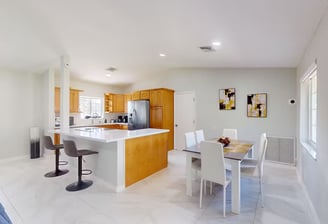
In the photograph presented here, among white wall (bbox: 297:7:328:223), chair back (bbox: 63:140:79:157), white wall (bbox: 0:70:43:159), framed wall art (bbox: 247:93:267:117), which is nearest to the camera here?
white wall (bbox: 297:7:328:223)

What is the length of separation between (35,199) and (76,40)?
2723mm

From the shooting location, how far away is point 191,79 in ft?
19.5

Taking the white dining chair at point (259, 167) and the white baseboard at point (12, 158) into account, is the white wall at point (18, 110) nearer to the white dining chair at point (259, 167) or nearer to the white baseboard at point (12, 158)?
the white baseboard at point (12, 158)

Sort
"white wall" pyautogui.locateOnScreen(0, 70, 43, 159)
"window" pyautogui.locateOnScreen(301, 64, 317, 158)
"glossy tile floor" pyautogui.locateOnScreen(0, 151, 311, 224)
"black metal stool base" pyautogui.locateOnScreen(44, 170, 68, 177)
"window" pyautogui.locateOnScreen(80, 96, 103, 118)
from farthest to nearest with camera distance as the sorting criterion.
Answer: "window" pyautogui.locateOnScreen(80, 96, 103, 118) < "white wall" pyautogui.locateOnScreen(0, 70, 43, 159) < "black metal stool base" pyautogui.locateOnScreen(44, 170, 68, 177) < "window" pyautogui.locateOnScreen(301, 64, 317, 158) < "glossy tile floor" pyautogui.locateOnScreen(0, 151, 311, 224)

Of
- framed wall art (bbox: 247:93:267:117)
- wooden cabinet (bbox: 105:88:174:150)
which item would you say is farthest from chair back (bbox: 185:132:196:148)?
wooden cabinet (bbox: 105:88:174:150)

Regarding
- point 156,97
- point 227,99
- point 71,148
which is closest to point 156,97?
point 156,97

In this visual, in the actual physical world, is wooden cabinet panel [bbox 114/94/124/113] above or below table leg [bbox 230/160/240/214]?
above

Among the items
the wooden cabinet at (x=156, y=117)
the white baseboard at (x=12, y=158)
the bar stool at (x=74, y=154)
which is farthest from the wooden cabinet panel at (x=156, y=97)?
the white baseboard at (x=12, y=158)

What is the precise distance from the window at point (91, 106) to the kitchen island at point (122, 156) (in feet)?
11.0

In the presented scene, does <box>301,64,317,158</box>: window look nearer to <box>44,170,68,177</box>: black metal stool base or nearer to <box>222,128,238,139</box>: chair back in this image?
<box>222,128,238,139</box>: chair back

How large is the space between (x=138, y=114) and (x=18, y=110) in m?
3.35

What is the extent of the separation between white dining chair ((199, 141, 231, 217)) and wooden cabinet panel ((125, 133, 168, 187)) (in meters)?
1.31

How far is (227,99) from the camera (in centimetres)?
529

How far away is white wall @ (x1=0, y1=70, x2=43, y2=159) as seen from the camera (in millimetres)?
4895
